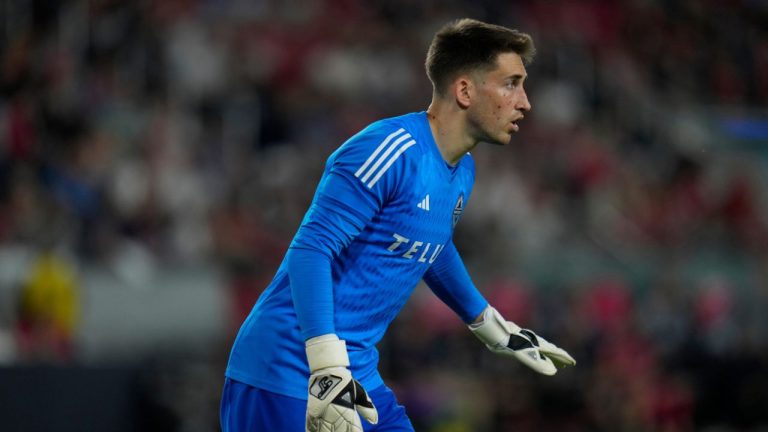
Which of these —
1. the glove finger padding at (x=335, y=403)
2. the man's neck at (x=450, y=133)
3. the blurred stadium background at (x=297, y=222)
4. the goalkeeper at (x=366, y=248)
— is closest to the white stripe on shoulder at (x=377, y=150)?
the goalkeeper at (x=366, y=248)

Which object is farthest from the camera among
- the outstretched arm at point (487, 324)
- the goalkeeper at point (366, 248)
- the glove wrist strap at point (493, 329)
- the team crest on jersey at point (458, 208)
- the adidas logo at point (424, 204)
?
the glove wrist strap at point (493, 329)

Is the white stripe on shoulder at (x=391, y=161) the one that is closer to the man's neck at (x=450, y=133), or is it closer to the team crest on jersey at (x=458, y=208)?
the man's neck at (x=450, y=133)

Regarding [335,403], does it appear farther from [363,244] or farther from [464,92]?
[464,92]

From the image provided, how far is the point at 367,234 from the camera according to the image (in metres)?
4.19

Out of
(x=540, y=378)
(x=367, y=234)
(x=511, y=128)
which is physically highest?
(x=511, y=128)

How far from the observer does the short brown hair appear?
4.41 meters

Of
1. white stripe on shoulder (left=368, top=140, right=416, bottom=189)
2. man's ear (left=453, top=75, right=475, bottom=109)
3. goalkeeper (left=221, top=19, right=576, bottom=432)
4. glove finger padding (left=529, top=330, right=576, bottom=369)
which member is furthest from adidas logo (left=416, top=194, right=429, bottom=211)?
glove finger padding (left=529, top=330, right=576, bottom=369)

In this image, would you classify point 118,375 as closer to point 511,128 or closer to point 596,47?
point 511,128

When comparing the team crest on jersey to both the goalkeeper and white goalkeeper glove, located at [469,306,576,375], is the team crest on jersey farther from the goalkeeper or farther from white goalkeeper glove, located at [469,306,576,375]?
white goalkeeper glove, located at [469,306,576,375]

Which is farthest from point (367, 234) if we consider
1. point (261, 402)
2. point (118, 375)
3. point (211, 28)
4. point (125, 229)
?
point (211, 28)

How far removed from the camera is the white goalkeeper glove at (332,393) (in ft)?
12.2

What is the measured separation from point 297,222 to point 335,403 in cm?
685

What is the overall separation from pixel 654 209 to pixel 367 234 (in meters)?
9.91

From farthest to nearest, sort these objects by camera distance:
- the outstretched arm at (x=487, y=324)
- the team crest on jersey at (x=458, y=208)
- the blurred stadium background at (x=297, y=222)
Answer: the blurred stadium background at (x=297, y=222), the outstretched arm at (x=487, y=324), the team crest on jersey at (x=458, y=208)
